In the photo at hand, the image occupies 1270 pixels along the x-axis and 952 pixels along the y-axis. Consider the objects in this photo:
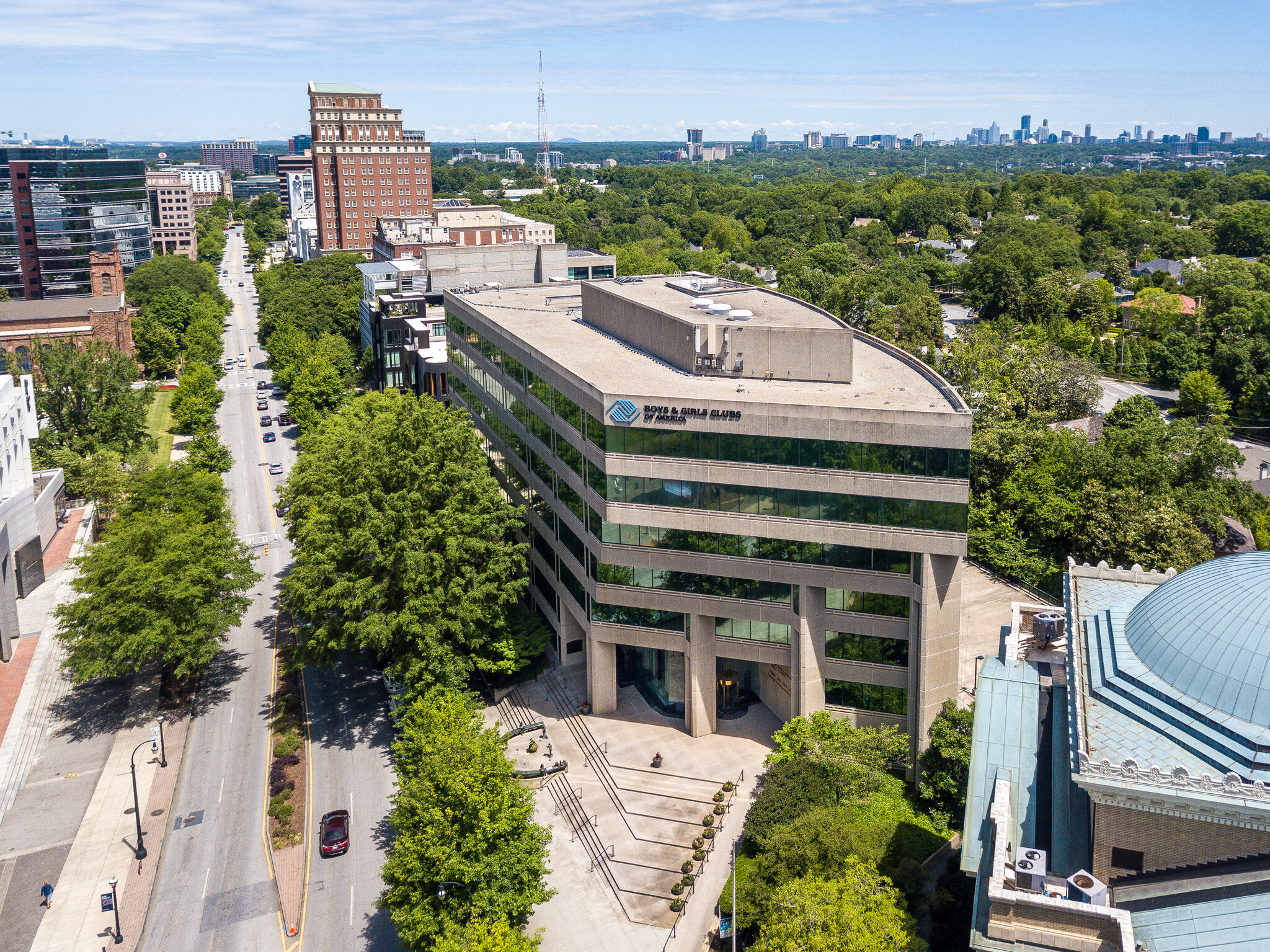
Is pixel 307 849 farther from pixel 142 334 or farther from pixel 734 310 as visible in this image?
pixel 142 334

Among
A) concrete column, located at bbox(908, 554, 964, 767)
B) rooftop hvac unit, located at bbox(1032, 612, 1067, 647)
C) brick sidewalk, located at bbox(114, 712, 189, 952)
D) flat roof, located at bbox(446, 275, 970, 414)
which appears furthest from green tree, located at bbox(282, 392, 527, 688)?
rooftop hvac unit, located at bbox(1032, 612, 1067, 647)

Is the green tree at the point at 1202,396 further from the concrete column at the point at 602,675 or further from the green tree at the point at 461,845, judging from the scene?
the green tree at the point at 461,845

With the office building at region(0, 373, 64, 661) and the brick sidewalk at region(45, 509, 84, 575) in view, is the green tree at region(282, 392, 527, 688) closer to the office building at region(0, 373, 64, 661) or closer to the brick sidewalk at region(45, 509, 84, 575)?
the office building at region(0, 373, 64, 661)

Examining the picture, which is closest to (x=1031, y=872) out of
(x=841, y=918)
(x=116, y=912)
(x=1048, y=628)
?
(x=841, y=918)

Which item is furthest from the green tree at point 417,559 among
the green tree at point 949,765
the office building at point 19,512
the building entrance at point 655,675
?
the office building at point 19,512

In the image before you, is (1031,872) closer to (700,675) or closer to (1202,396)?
(700,675)

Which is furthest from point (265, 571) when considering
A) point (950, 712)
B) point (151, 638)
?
point (950, 712)

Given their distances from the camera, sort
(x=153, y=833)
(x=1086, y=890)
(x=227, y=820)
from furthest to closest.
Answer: (x=227, y=820)
(x=153, y=833)
(x=1086, y=890)
